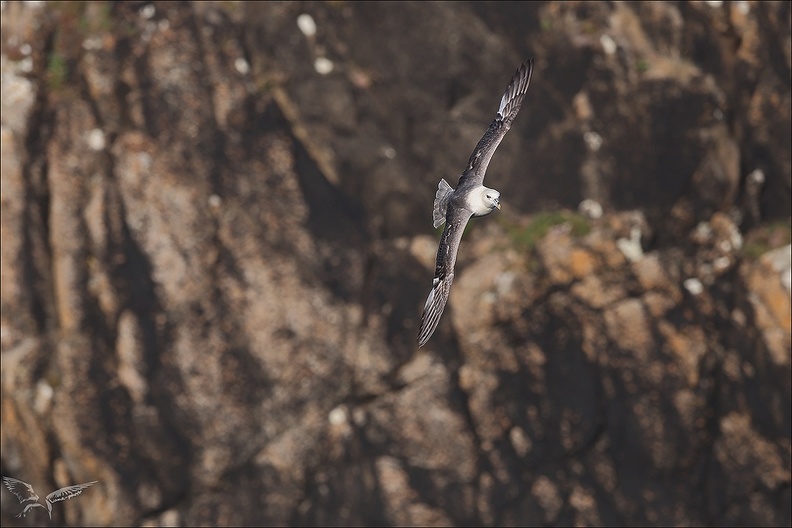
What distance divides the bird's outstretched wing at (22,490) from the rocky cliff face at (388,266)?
9.5 inches

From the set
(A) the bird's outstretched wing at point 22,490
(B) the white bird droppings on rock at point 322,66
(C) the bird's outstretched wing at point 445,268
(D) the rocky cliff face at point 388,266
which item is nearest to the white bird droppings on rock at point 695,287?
(D) the rocky cliff face at point 388,266

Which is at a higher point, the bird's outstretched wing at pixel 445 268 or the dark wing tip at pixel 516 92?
the dark wing tip at pixel 516 92

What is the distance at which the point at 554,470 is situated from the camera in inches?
913

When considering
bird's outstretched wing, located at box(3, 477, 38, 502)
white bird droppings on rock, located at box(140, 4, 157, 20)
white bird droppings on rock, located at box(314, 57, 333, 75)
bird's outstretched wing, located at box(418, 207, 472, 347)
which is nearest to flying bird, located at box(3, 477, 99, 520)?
bird's outstretched wing, located at box(3, 477, 38, 502)

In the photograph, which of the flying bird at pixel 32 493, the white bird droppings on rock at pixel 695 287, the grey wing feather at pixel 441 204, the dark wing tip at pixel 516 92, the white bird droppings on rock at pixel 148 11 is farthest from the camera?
the white bird droppings on rock at pixel 695 287

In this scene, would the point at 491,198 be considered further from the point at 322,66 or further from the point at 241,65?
the point at 241,65

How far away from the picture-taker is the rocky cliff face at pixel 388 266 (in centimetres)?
2220

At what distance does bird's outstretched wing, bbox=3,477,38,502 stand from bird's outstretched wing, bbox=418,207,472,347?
9.17 m

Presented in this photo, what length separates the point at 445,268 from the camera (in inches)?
690

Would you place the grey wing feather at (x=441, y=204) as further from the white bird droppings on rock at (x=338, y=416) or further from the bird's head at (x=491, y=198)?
the white bird droppings on rock at (x=338, y=416)

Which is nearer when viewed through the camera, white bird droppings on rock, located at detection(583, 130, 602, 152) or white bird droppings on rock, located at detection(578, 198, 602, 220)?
white bird droppings on rock, located at detection(578, 198, 602, 220)

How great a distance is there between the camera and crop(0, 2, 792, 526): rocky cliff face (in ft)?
72.8

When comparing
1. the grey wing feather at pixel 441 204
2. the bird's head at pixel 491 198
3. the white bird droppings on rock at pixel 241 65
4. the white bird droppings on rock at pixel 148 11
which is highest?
the white bird droppings on rock at pixel 148 11

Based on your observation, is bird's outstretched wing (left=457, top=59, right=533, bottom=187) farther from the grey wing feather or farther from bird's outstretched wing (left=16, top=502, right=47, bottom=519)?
bird's outstretched wing (left=16, top=502, right=47, bottom=519)
